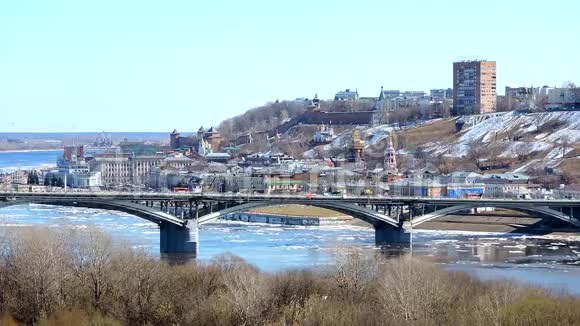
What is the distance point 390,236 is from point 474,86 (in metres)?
64.8

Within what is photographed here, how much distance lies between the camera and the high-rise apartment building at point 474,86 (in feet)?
376

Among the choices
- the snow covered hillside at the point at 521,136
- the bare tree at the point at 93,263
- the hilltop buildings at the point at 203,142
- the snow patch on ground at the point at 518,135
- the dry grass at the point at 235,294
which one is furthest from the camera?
the hilltop buildings at the point at 203,142

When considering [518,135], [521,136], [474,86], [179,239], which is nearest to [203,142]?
[474,86]

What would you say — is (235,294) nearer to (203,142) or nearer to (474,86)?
(474,86)

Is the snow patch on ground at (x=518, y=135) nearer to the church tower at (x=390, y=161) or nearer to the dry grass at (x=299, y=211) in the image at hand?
the church tower at (x=390, y=161)

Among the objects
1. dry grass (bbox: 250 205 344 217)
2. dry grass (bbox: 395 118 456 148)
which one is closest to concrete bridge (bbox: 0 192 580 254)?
dry grass (bbox: 250 205 344 217)

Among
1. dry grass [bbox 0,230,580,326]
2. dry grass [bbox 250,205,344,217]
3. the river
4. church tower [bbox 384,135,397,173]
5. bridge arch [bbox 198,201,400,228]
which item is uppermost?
church tower [bbox 384,135,397,173]

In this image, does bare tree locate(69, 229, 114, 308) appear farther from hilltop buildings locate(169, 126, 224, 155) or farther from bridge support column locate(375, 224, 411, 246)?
hilltop buildings locate(169, 126, 224, 155)

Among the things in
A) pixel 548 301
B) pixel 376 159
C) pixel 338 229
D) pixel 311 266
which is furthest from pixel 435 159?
pixel 548 301

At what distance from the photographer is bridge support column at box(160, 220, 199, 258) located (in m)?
47.4

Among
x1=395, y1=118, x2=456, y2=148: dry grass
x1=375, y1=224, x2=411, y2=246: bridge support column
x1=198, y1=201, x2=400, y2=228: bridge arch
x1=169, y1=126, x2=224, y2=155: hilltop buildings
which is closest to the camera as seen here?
x1=198, y1=201, x2=400, y2=228: bridge arch

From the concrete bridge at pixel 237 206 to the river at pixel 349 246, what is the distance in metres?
0.88

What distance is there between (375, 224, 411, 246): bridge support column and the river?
46 centimetres

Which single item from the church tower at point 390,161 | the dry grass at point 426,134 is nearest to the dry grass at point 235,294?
the church tower at point 390,161
